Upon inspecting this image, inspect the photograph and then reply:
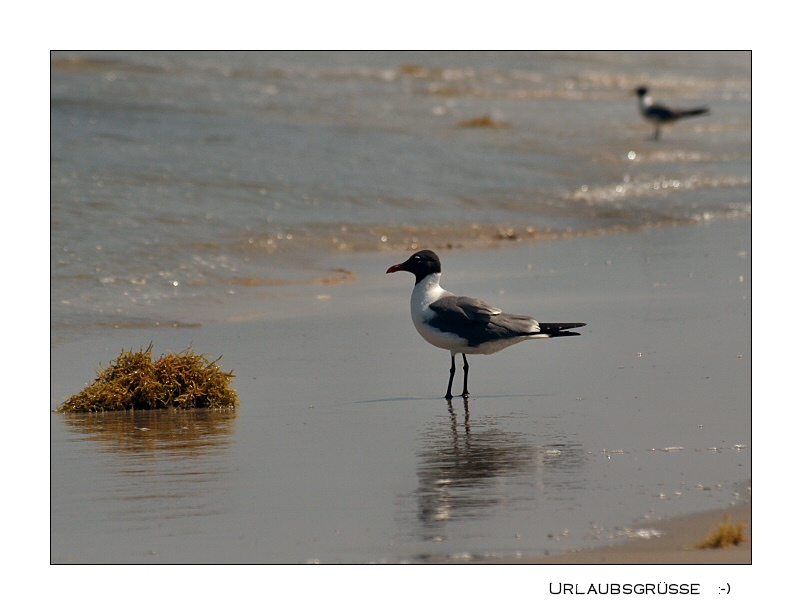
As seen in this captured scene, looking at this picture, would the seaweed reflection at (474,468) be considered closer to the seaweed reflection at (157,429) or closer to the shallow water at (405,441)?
the shallow water at (405,441)

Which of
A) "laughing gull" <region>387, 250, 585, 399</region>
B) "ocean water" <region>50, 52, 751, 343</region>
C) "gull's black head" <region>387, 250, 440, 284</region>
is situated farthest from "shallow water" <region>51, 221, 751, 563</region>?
"ocean water" <region>50, 52, 751, 343</region>

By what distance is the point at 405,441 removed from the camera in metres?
5.37

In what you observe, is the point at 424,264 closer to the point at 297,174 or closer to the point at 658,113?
the point at 297,174

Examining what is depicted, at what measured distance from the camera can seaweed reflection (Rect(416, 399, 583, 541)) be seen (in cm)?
435

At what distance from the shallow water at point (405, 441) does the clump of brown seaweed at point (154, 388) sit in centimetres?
16

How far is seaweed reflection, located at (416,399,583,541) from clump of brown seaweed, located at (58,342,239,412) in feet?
4.24

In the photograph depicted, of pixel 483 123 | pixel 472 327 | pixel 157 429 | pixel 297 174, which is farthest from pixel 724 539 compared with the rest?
pixel 483 123

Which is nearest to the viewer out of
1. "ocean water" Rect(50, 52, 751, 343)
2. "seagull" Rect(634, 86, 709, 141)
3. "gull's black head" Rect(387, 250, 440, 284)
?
"gull's black head" Rect(387, 250, 440, 284)

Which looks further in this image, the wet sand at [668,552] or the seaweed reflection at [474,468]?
the seaweed reflection at [474,468]

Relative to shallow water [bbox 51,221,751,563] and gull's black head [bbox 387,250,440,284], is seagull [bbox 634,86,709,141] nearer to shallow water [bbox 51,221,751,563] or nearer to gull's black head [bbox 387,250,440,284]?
shallow water [bbox 51,221,751,563]

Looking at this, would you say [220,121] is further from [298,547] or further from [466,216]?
[298,547]

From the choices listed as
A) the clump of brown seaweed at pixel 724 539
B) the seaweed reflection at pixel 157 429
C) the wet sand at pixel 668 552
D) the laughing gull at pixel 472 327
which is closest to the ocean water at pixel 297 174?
the seaweed reflection at pixel 157 429

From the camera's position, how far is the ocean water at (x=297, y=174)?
32.6 ft


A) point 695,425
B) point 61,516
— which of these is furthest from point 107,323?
Result: point 695,425
